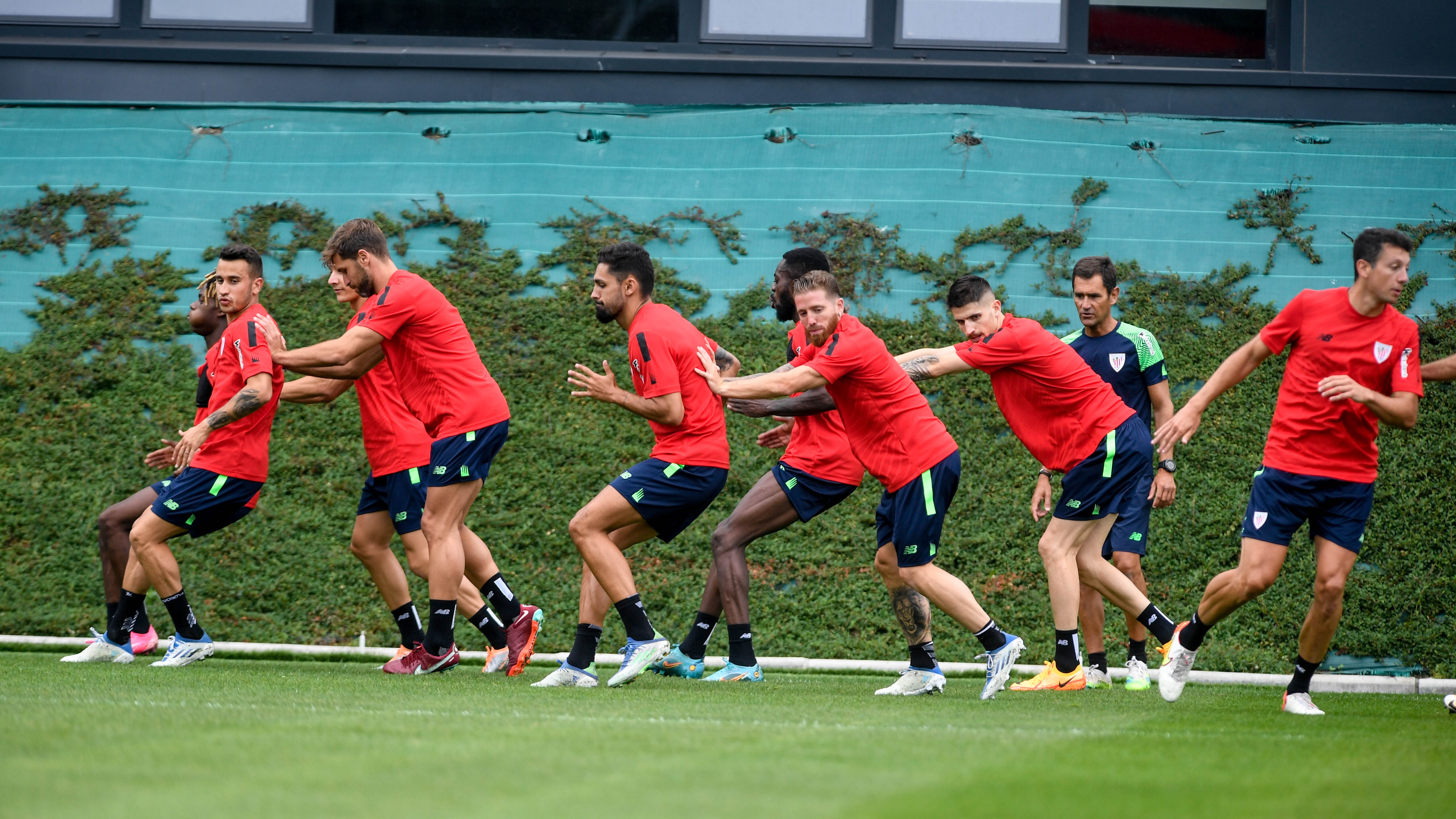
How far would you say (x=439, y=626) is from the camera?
686 cm

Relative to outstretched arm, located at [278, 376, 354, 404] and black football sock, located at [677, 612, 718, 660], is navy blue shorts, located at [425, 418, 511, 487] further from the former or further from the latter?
black football sock, located at [677, 612, 718, 660]

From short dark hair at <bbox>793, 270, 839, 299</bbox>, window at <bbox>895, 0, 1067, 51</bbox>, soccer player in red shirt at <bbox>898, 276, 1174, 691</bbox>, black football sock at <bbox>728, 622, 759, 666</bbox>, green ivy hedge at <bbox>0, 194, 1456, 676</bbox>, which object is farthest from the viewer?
window at <bbox>895, 0, 1067, 51</bbox>

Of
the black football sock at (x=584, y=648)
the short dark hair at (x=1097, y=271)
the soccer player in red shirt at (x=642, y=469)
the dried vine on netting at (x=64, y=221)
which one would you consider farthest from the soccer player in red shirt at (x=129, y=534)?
the short dark hair at (x=1097, y=271)

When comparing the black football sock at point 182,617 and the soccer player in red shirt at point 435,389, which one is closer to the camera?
the soccer player in red shirt at point 435,389

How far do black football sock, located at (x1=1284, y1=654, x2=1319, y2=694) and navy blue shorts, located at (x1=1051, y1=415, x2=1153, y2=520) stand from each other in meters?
1.25

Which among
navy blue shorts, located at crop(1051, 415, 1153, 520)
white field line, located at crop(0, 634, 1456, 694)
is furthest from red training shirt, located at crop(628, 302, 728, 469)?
navy blue shorts, located at crop(1051, 415, 1153, 520)

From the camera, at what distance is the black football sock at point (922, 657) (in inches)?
256

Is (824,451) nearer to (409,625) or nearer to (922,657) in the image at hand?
(922,657)

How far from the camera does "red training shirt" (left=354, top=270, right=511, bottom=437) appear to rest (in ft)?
22.2

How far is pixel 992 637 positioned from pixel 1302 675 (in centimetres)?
141

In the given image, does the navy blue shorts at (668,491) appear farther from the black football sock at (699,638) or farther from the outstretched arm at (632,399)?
the black football sock at (699,638)

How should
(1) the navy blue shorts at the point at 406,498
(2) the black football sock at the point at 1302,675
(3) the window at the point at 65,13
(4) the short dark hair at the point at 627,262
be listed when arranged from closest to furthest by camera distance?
(2) the black football sock at the point at 1302,675 < (4) the short dark hair at the point at 627,262 < (1) the navy blue shorts at the point at 406,498 < (3) the window at the point at 65,13

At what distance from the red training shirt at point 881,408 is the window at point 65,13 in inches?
340

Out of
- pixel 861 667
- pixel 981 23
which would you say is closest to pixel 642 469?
pixel 861 667
